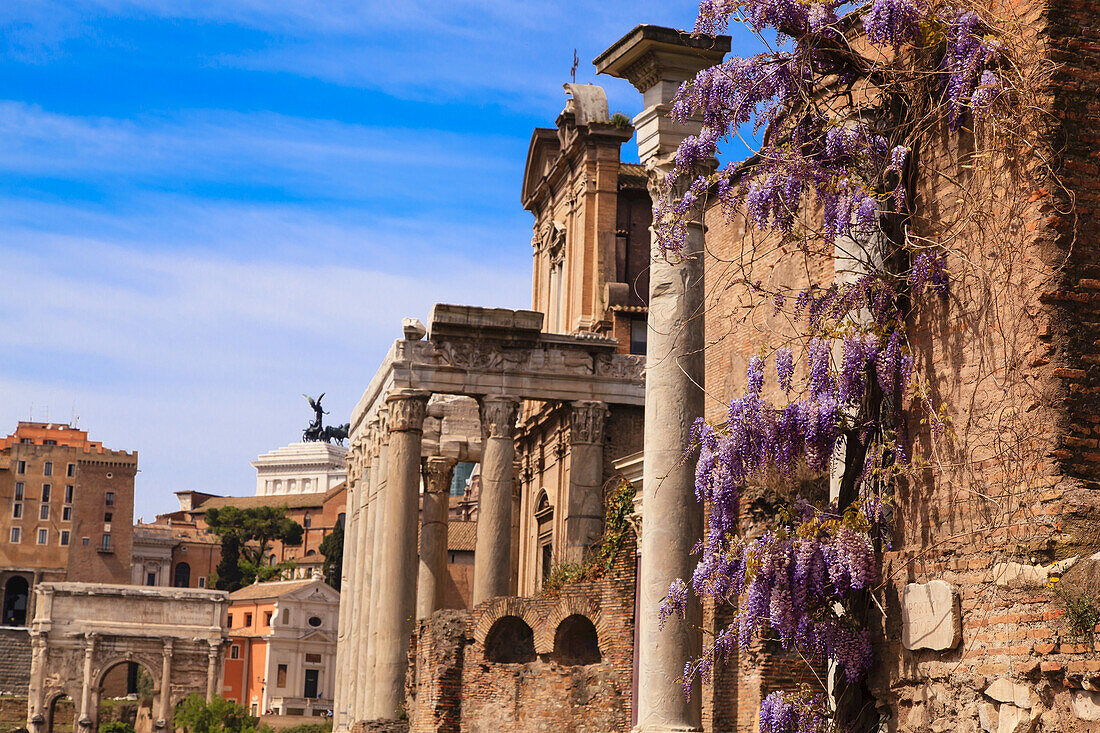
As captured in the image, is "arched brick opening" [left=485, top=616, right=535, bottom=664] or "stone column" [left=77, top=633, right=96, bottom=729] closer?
"arched brick opening" [left=485, top=616, right=535, bottom=664]

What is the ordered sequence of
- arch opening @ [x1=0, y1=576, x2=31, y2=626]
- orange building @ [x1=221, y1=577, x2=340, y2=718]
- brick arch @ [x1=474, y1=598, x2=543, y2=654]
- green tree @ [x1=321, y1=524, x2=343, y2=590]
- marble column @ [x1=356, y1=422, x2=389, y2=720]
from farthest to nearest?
arch opening @ [x1=0, y1=576, x2=31, y2=626]
green tree @ [x1=321, y1=524, x2=343, y2=590]
orange building @ [x1=221, y1=577, x2=340, y2=718]
marble column @ [x1=356, y1=422, x2=389, y2=720]
brick arch @ [x1=474, y1=598, x2=543, y2=654]

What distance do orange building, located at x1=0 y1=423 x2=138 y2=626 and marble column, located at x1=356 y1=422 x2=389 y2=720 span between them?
7427 cm

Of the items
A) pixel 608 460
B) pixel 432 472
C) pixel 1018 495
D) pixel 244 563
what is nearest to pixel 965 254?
pixel 1018 495

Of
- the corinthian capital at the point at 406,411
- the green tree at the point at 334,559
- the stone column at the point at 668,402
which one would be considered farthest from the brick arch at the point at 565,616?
the green tree at the point at 334,559

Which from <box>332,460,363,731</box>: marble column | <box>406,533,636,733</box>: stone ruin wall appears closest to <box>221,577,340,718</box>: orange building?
<box>332,460,363,731</box>: marble column

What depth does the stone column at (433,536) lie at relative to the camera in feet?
95.9

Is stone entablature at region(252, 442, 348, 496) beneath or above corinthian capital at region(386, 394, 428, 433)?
above

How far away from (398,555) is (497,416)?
9.51ft

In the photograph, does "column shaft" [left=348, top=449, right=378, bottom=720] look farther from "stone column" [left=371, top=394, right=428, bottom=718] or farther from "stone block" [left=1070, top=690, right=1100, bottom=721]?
"stone block" [left=1070, top=690, right=1100, bottom=721]

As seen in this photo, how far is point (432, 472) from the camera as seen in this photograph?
103 ft

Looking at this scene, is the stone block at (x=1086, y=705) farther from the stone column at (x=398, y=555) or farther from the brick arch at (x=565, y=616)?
the stone column at (x=398, y=555)

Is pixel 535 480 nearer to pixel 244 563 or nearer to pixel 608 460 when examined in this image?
pixel 608 460

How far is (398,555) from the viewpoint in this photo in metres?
24.2

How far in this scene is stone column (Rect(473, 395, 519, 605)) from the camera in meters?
24.2
